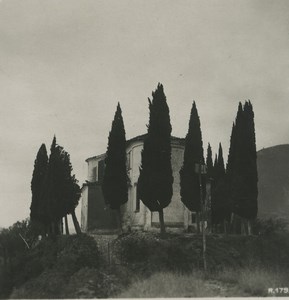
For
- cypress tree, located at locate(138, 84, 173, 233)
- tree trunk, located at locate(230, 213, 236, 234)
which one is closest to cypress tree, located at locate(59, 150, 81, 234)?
cypress tree, located at locate(138, 84, 173, 233)

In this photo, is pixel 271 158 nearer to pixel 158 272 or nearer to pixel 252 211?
pixel 252 211

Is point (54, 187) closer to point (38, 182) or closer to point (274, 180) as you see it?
point (38, 182)

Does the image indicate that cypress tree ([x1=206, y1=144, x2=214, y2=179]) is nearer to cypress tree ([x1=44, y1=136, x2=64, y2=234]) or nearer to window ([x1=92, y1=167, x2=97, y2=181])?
window ([x1=92, y1=167, x2=97, y2=181])

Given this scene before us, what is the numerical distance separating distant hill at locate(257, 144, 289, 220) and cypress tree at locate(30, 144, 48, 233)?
62539 millimetres

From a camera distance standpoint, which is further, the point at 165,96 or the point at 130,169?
the point at 130,169

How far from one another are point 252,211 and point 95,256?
10.4 meters

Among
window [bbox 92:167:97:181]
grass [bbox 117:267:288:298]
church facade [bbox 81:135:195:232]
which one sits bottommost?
grass [bbox 117:267:288:298]

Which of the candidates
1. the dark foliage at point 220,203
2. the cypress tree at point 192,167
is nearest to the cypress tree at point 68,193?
the cypress tree at point 192,167

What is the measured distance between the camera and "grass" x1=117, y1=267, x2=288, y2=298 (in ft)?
48.0

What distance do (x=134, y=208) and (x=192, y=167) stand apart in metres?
7.47

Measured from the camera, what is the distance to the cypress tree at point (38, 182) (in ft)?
109

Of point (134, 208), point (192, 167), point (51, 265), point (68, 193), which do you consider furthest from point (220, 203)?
point (51, 265)

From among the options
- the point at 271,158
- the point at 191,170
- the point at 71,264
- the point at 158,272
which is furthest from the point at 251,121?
the point at 271,158

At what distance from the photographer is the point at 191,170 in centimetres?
2655
